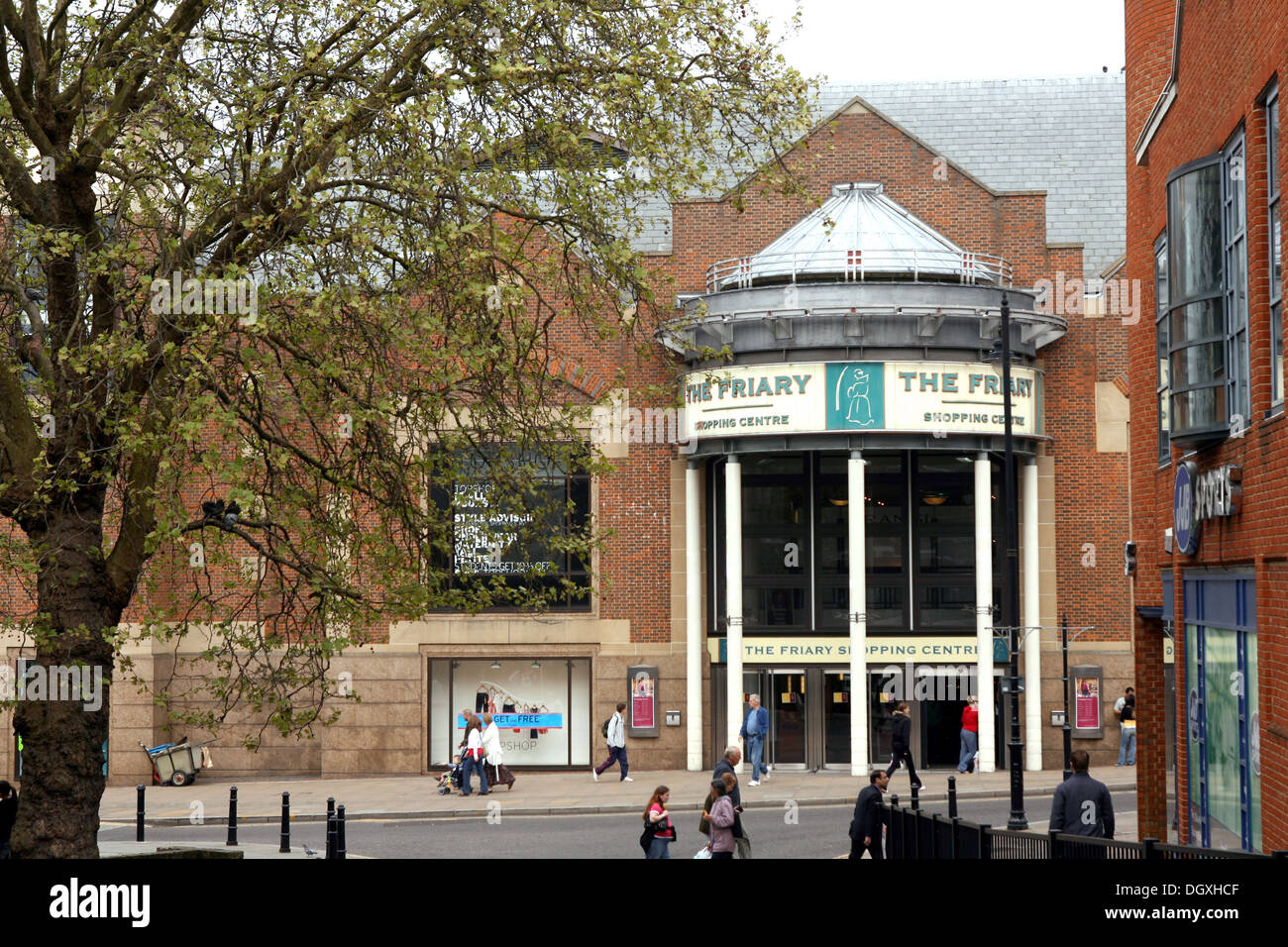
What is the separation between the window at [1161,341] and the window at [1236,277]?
3.83 metres

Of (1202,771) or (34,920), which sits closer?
(34,920)

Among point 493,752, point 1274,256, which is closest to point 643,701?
point 493,752

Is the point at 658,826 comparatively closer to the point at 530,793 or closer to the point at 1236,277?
the point at 1236,277

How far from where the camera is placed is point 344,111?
40.9ft

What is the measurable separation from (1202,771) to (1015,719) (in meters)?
5.75

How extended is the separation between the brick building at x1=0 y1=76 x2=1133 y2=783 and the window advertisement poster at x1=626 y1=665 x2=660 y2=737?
41mm

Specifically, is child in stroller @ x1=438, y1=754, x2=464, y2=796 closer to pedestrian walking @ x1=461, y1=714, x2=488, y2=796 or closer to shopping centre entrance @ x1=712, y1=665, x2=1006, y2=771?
pedestrian walking @ x1=461, y1=714, x2=488, y2=796

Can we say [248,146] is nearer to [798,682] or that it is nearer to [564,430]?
[564,430]

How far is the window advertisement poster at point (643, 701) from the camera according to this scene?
2978 centimetres

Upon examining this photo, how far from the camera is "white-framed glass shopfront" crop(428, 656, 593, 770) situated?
30297 millimetres

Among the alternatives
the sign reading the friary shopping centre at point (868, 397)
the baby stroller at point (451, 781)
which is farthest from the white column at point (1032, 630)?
the baby stroller at point (451, 781)

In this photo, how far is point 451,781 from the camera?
27062 millimetres

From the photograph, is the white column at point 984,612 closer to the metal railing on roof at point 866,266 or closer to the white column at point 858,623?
the white column at point 858,623

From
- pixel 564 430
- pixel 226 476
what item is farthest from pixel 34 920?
pixel 564 430
